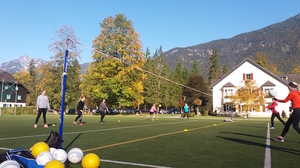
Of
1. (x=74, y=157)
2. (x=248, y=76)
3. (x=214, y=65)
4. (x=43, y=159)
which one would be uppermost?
(x=214, y=65)

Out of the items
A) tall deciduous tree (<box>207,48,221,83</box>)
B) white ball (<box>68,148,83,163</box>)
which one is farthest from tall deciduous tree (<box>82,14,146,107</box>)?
tall deciduous tree (<box>207,48,221,83</box>)

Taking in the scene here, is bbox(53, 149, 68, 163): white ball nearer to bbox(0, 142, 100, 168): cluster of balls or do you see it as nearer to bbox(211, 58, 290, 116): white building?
bbox(0, 142, 100, 168): cluster of balls

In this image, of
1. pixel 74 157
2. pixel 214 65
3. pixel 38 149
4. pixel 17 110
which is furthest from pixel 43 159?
pixel 214 65

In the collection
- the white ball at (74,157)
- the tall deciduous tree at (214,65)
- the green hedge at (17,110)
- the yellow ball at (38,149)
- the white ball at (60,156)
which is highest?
the tall deciduous tree at (214,65)

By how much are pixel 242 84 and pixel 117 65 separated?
28.5m

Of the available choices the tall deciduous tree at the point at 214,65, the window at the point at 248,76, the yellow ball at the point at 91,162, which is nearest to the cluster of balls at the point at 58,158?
the yellow ball at the point at 91,162

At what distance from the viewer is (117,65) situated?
150 ft

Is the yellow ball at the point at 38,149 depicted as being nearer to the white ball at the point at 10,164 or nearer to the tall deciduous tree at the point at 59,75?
the white ball at the point at 10,164

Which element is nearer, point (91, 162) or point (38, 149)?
point (91, 162)

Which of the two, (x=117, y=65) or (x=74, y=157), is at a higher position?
(x=117, y=65)

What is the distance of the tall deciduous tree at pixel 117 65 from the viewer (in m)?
44.8

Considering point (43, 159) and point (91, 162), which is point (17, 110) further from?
point (91, 162)

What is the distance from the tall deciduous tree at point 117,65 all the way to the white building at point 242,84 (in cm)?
1852

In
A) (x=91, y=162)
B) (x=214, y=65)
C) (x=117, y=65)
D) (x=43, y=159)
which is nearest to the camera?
(x=43, y=159)
